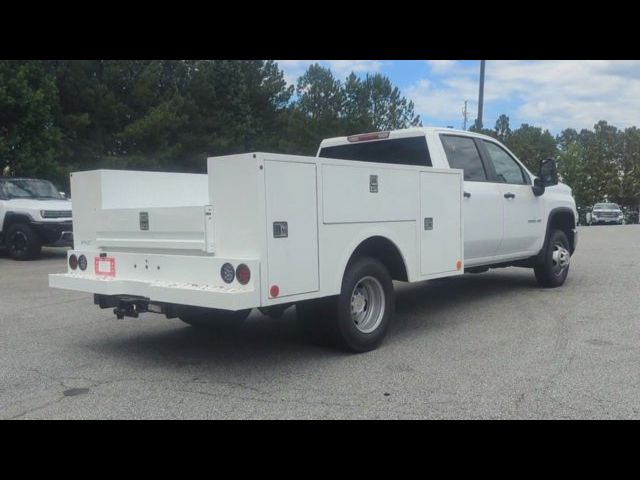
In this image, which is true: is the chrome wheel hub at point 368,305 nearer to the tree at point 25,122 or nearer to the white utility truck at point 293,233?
the white utility truck at point 293,233

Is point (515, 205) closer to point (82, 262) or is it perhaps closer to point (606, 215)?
point (82, 262)

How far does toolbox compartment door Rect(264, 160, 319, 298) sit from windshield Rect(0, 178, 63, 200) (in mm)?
12640

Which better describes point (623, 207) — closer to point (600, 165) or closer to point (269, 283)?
point (600, 165)

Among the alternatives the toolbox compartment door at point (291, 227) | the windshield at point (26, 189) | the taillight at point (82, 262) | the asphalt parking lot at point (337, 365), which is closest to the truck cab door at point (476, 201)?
the asphalt parking lot at point (337, 365)

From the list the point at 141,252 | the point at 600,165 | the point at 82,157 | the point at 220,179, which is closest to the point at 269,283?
the point at 220,179

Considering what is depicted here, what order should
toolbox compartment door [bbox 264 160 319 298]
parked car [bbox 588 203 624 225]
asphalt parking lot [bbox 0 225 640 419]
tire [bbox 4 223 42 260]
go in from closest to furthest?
asphalt parking lot [bbox 0 225 640 419] < toolbox compartment door [bbox 264 160 319 298] < tire [bbox 4 223 42 260] < parked car [bbox 588 203 624 225]

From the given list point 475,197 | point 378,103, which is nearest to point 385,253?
point 475,197

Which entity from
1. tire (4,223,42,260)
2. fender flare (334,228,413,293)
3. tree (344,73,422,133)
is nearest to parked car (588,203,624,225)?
tree (344,73,422,133)

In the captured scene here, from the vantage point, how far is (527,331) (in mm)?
6703

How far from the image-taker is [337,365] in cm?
537

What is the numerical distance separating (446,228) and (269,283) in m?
2.66

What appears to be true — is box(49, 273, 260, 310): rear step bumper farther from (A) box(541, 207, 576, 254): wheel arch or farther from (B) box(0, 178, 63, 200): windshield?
(B) box(0, 178, 63, 200): windshield

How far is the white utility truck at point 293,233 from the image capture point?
185 inches

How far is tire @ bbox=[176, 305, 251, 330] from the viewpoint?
553 cm
